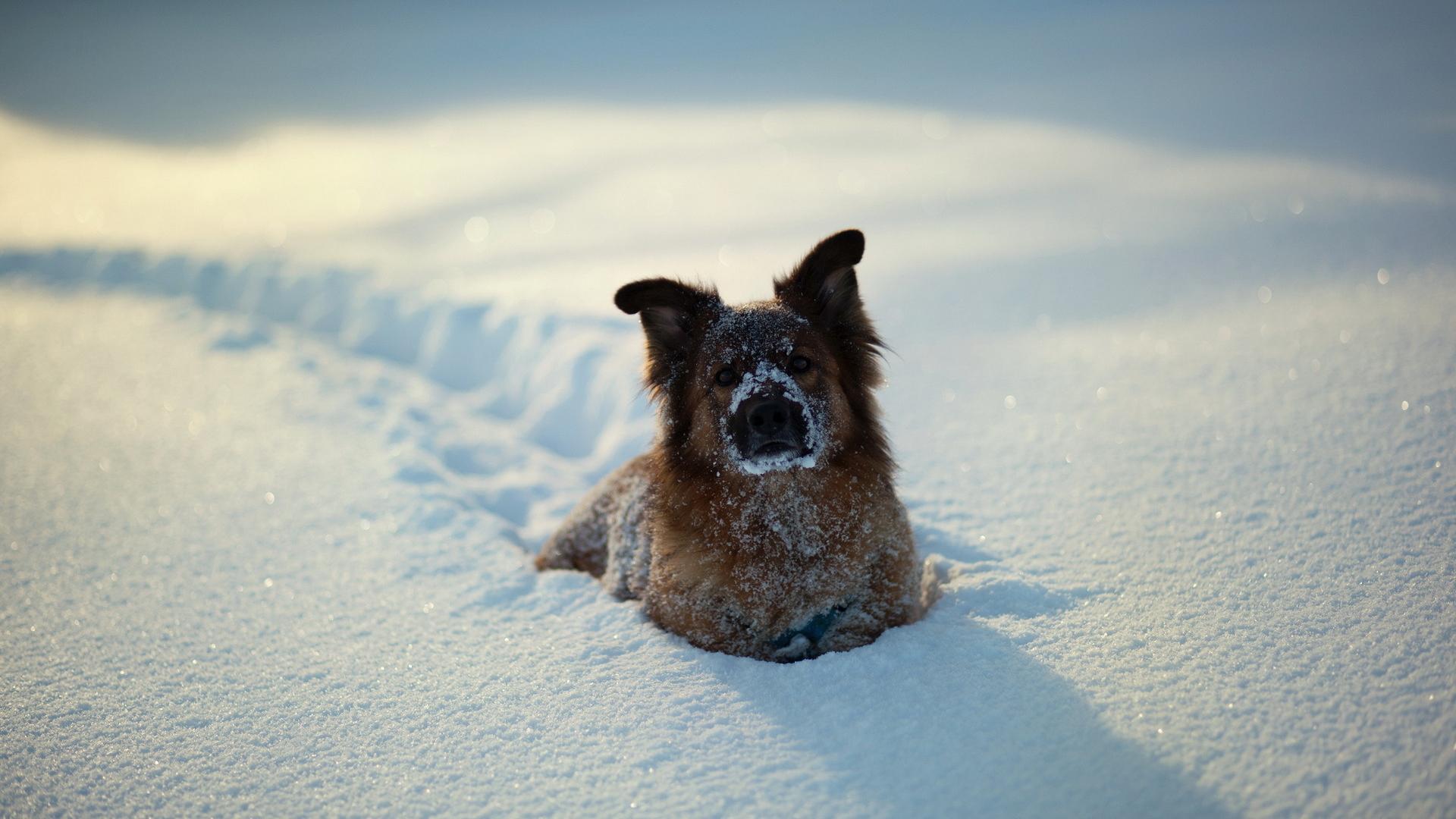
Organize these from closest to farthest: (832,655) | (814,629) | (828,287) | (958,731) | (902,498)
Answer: (958,731) < (832,655) < (814,629) < (828,287) < (902,498)

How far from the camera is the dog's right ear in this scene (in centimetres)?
375

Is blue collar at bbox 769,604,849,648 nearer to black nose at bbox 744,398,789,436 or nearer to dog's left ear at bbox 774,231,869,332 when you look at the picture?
black nose at bbox 744,398,789,436

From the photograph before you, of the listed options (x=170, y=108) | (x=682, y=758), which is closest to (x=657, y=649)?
(x=682, y=758)

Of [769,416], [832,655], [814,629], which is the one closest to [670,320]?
[769,416]

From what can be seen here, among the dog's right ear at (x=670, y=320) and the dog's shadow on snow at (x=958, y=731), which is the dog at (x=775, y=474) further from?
the dog's shadow on snow at (x=958, y=731)

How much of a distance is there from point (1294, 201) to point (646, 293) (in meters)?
6.10

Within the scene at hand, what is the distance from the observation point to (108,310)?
8.23 meters

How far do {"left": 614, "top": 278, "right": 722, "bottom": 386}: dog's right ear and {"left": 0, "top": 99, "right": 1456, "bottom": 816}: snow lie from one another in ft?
3.65

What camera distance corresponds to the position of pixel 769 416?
3.25 m

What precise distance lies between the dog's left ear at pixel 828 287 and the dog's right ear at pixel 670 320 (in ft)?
1.15

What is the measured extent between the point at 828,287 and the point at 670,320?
714 millimetres

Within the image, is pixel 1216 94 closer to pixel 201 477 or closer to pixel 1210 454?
pixel 1210 454

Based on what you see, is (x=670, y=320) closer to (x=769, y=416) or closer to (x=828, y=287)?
(x=828, y=287)

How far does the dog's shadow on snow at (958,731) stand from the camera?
2348 millimetres
